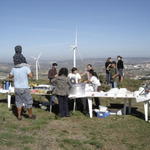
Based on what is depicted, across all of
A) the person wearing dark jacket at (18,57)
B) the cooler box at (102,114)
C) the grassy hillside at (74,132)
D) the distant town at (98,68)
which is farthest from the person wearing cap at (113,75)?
the person wearing dark jacket at (18,57)

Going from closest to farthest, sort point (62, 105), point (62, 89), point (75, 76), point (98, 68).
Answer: point (62, 89) → point (62, 105) → point (75, 76) → point (98, 68)

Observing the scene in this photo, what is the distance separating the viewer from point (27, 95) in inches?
263

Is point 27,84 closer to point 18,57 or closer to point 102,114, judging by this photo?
point 18,57

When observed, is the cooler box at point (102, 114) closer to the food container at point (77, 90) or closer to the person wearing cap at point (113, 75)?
the food container at point (77, 90)

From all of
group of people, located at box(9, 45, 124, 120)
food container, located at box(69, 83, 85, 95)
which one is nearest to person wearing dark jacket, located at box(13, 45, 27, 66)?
group of people, located at box(9, 45, 124, 120)

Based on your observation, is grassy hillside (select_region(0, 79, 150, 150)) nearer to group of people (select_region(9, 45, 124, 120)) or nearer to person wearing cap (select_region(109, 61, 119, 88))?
group of people (select_region(9, 45, 124, 120))

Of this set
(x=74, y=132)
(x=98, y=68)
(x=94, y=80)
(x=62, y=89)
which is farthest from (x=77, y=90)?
(x=98, y=68)

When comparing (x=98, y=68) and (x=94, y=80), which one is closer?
(x=94, y=80)

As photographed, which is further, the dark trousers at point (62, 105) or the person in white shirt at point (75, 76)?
the person in white shirt at point (75, 76)

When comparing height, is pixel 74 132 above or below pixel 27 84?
below

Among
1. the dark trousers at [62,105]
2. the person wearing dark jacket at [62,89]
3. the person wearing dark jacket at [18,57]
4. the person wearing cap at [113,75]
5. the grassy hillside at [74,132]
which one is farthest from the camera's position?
the person wearing cap at [113,75]

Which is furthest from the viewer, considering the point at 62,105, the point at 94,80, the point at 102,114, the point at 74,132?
the point at 94,80

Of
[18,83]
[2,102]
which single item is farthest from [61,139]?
[2,102]

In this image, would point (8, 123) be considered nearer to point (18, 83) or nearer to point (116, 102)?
point (18, 83)
